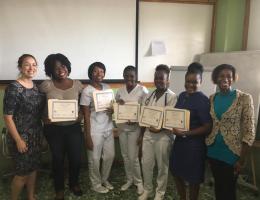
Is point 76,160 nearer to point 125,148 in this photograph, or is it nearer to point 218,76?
point 125,148

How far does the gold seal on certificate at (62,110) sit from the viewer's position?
2.24 metres

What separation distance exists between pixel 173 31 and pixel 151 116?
6.26 ft

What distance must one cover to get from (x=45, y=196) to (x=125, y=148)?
1.09 meters

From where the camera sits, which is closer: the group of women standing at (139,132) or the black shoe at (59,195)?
the group of women standing at (139,132)

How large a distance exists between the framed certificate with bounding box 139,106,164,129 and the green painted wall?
1.96 m

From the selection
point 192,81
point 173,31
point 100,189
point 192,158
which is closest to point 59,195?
point 100,189

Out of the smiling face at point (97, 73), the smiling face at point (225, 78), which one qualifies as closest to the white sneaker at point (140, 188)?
the smiling face at point (97, 73)

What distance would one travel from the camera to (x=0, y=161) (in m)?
3.40

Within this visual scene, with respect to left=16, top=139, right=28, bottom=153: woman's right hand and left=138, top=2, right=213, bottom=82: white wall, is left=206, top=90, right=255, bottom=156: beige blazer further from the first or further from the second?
left=138, top=2, right=213, bottom=82: white wall

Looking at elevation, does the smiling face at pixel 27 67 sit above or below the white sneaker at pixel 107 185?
above

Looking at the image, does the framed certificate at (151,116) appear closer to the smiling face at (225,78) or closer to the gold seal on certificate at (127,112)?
the gold seal on certificate at (127,112)

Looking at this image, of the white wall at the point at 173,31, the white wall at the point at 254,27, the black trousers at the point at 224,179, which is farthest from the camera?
the white wall at the point at 173,31

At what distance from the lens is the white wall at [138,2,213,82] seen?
3.55m

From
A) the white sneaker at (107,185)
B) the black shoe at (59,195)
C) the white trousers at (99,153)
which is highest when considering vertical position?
A: the white trousers at (99,153)
